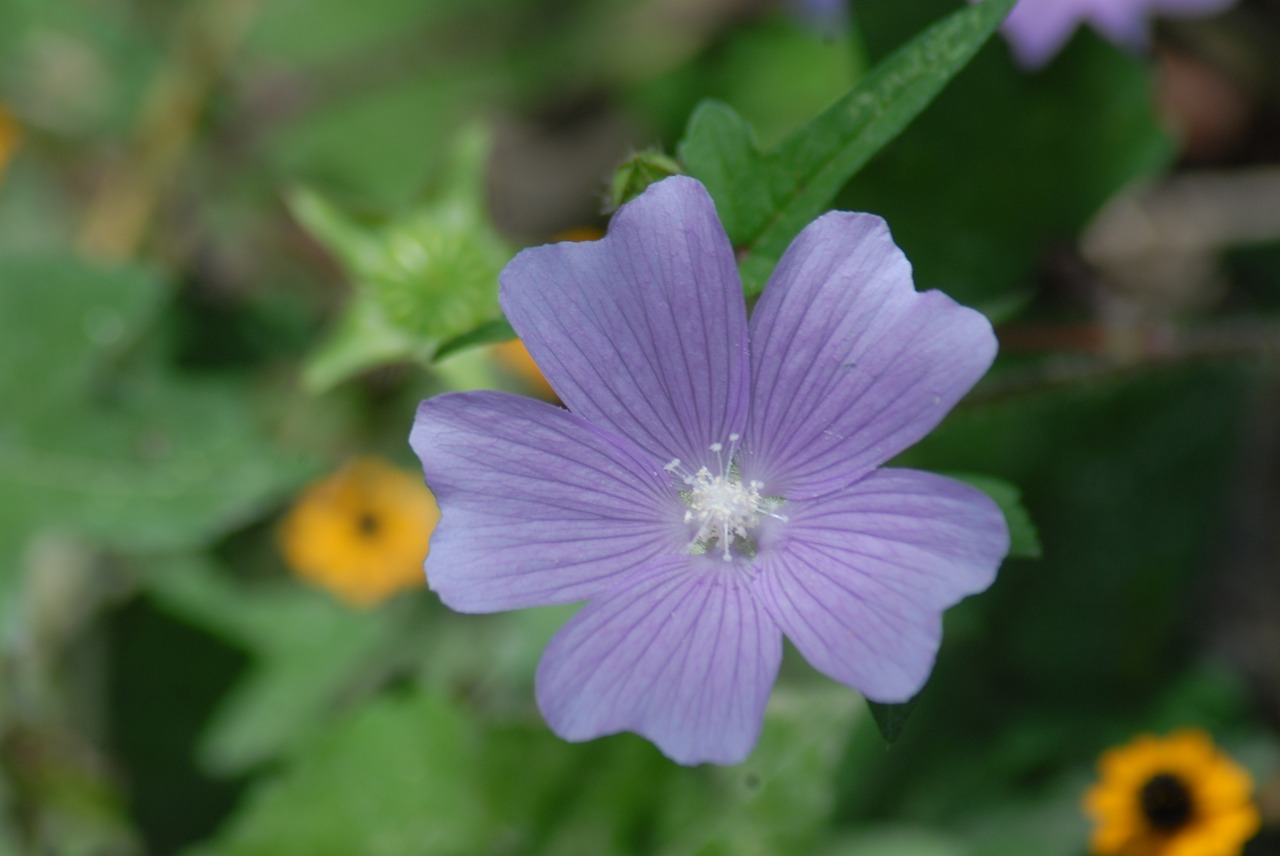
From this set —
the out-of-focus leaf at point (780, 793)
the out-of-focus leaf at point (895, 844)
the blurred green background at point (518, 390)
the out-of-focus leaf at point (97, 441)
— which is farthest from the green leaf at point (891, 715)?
the out-of-focus leaf at point (97, 441)

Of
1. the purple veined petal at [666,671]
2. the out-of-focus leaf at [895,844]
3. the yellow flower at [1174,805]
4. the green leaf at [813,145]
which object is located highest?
the green leaf at [813,145]

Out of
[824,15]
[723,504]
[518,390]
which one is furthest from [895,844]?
[824,15]

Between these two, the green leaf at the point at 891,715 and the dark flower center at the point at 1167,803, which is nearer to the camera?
the green leaf at the point at 891,715

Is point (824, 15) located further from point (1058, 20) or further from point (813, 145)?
point (813, 145)

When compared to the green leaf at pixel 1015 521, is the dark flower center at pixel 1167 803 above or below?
below

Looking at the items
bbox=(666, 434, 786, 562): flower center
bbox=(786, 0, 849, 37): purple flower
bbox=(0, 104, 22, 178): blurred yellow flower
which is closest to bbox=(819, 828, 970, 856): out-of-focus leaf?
bbox=(666, 434, 786, 562): flower center

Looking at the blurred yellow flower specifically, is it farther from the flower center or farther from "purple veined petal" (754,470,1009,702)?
"purple veined petal" (754,470,1009,702)

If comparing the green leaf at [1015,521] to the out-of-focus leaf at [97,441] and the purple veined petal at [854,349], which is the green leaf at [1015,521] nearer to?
the purple veined petal at [854,349]
